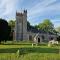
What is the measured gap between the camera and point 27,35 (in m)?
103

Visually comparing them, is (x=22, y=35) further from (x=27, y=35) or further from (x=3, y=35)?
(x=3, y=35)

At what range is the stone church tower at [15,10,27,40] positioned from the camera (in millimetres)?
101000

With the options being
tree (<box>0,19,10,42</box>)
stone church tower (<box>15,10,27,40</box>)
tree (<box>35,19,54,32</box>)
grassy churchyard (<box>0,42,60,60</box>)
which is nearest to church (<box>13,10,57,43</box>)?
stone church tower (<box>15,10,27,40</box>)

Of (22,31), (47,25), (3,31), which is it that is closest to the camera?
(3,31)

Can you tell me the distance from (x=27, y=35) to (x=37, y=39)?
1063 cm

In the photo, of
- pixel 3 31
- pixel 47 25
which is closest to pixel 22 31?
pixel 47 25

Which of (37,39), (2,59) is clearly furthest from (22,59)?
(37,39)

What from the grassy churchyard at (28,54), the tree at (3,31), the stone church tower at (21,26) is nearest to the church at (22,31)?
the stone church tower at (21,26)

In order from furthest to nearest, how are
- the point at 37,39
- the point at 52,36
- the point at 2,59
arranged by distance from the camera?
the point at 52,36 → the point at 37,39 → the point at 2,59

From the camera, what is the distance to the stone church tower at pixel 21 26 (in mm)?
101000

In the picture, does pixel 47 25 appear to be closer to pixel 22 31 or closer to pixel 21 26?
pixel 22 31

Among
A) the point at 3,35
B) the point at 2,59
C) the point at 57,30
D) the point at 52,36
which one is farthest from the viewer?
the point at 57,30

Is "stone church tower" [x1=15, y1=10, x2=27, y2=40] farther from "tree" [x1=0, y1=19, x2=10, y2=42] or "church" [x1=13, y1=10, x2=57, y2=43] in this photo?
"tree" [x1=0, y1=19, x2=10, y2=42]

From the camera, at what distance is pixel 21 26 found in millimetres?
101125
